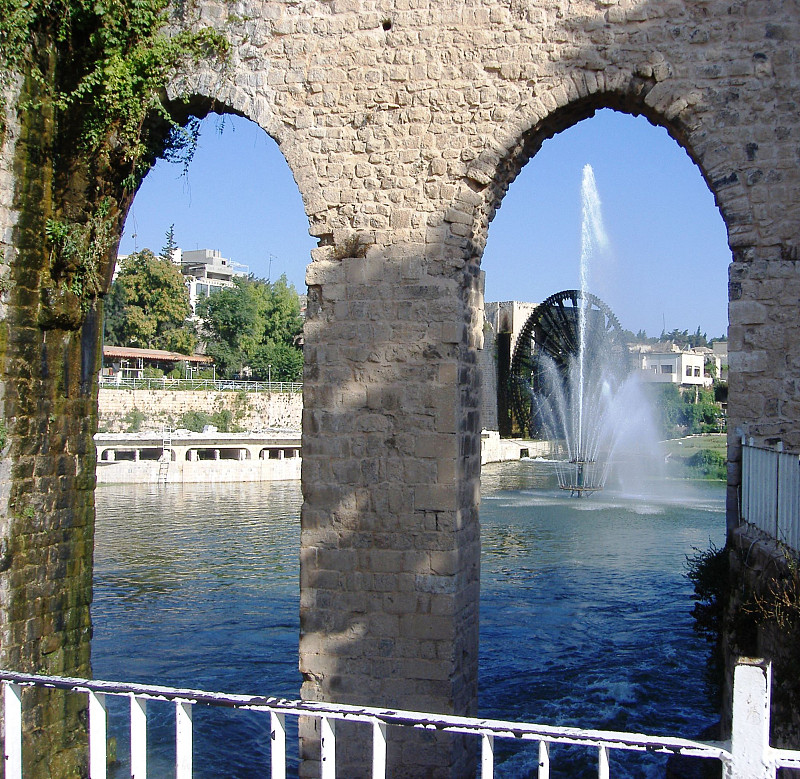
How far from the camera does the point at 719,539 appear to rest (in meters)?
12.2

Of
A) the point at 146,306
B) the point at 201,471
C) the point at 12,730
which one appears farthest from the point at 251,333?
the point at 12,730

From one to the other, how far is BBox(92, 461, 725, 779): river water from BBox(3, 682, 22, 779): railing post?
281cm

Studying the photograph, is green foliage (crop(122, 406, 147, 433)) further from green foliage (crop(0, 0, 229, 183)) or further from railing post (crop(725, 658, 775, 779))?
railing post (crop(725, 658, 775, 779))

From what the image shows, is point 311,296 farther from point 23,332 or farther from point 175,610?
point 175,610

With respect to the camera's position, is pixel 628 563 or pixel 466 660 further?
pixel 628 563

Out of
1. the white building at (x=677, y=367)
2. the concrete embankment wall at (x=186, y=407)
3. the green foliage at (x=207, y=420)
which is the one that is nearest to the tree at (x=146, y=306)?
the concrete embankment wall at (x=186, y=407)

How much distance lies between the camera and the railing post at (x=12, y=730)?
255cm

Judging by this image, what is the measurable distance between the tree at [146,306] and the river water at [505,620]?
19.2 meters

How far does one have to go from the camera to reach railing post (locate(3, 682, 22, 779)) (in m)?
2.55

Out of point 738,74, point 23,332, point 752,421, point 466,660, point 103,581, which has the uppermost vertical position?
point 738,74

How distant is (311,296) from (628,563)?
23.4 ft

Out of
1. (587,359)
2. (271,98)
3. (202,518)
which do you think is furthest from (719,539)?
(587,359)

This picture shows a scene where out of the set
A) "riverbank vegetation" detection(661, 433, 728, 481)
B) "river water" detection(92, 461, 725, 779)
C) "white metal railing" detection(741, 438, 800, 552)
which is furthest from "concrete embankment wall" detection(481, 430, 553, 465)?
"white metal railing" detection(741, 438, 800, 552)

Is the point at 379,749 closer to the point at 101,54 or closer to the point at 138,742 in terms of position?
the point at 138,742
